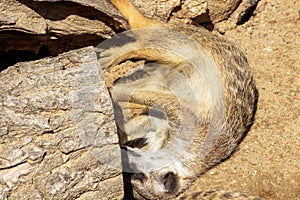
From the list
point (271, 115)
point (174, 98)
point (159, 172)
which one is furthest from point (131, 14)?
point (271, 115)

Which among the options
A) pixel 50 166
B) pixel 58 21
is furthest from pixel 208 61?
pixel 50 166

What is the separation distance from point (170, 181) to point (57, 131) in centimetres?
70

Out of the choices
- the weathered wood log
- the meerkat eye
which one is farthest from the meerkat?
the weathered wood log

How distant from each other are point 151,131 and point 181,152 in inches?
8.2

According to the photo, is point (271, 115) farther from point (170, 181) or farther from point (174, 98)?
point (170, 181)

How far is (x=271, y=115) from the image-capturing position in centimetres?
289

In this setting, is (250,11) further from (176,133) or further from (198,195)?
(198,195)

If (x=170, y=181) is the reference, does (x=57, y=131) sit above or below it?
above

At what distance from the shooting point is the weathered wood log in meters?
1.98

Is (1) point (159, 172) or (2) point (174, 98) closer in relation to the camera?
(1) point (159, 172)

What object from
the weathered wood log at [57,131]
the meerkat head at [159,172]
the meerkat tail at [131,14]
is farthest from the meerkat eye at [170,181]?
the meerkat tail at [131,14]

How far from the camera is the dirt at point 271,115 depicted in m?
2.59

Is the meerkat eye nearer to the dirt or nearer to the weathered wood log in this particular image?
the dirt

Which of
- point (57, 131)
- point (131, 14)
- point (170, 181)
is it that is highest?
point (131, 14)
